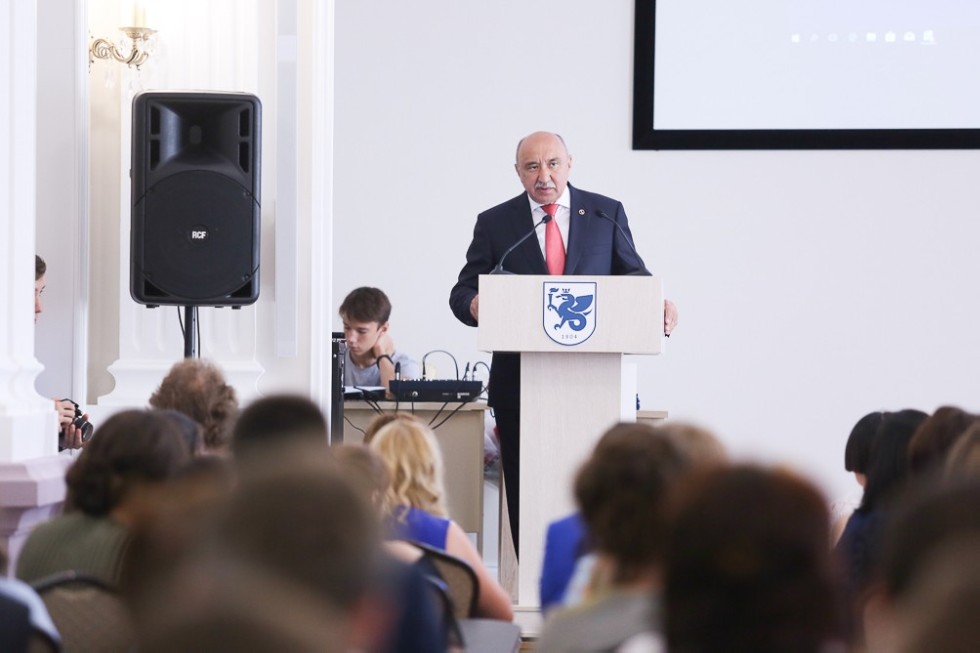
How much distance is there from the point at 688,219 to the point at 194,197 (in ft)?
11.7

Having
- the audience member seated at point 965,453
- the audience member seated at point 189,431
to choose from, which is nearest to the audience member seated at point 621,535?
the audience member seated at point 965,453

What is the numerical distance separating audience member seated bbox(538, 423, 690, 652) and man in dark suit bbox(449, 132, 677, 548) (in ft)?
8.34

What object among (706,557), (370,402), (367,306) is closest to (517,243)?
(370,402)

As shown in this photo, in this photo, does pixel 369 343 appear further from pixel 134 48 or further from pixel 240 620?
pixel 240 620

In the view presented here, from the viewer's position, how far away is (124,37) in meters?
4.88

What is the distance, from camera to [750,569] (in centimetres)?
108

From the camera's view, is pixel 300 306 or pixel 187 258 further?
pixel 300 306

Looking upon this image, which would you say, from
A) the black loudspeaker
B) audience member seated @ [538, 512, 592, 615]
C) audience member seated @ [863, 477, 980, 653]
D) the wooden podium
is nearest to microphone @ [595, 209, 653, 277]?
the wooden podium

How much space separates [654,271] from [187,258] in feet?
11.5

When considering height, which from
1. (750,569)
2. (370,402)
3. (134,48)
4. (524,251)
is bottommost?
(370,402)

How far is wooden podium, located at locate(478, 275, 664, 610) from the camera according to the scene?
12.5 feet

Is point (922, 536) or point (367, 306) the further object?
point (367, 306)

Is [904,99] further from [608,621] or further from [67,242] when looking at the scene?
[608,621]

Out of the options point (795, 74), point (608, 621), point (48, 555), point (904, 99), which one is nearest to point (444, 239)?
point (795, 74)
